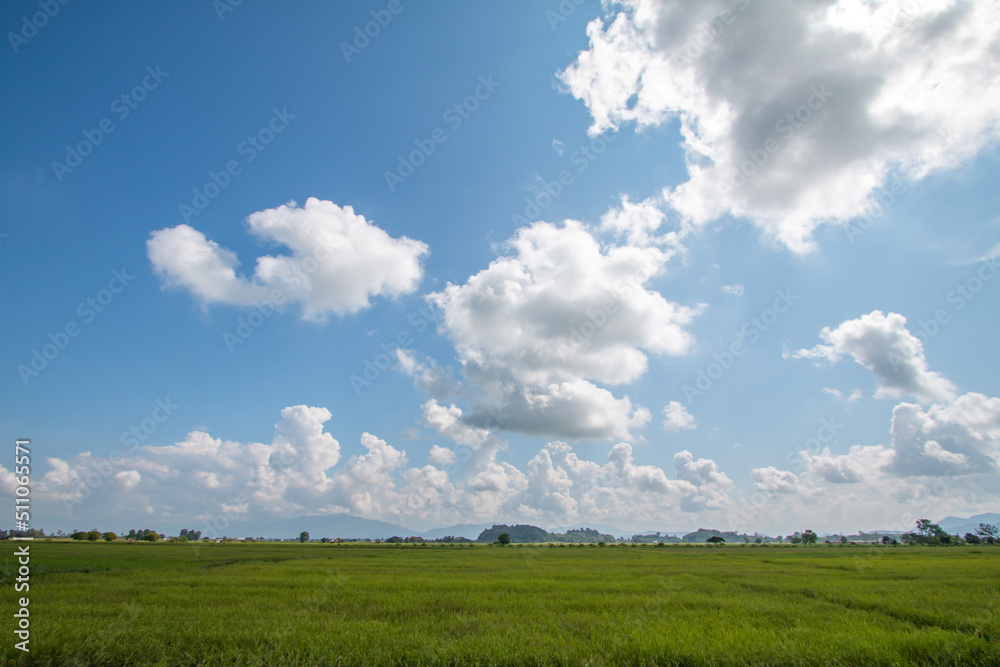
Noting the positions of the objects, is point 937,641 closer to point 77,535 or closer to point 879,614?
point 879,614

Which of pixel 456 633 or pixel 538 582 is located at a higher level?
pixel 456 633

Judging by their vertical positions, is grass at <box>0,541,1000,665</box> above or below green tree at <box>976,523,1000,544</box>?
above

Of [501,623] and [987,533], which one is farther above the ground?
[501,623]

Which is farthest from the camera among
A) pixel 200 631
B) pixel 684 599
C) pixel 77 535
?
pixel 77 535

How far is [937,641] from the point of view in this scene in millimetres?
9953

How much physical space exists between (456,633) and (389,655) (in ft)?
9.44

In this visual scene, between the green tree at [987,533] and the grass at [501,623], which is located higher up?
the grass at [501,623]

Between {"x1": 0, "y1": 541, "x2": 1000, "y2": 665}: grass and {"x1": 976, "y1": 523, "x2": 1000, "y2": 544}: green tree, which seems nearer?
{"x1": 0, "y1": 541, "x2": 1000, "y2": 665}: grass

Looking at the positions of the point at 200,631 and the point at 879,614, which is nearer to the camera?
the point at 200,631

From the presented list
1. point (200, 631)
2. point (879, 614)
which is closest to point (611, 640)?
point (200, 631)

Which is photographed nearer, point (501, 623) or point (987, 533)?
point (501, 623)

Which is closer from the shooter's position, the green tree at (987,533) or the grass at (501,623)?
the grass at (501,623)

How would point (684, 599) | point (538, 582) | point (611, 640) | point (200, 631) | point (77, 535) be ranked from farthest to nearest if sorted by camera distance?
point (77, 535) → point (538, 582) → point (684, 599) → point (200, 631) → point (611, 640)

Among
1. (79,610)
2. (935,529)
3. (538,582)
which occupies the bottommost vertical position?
(935,529)
